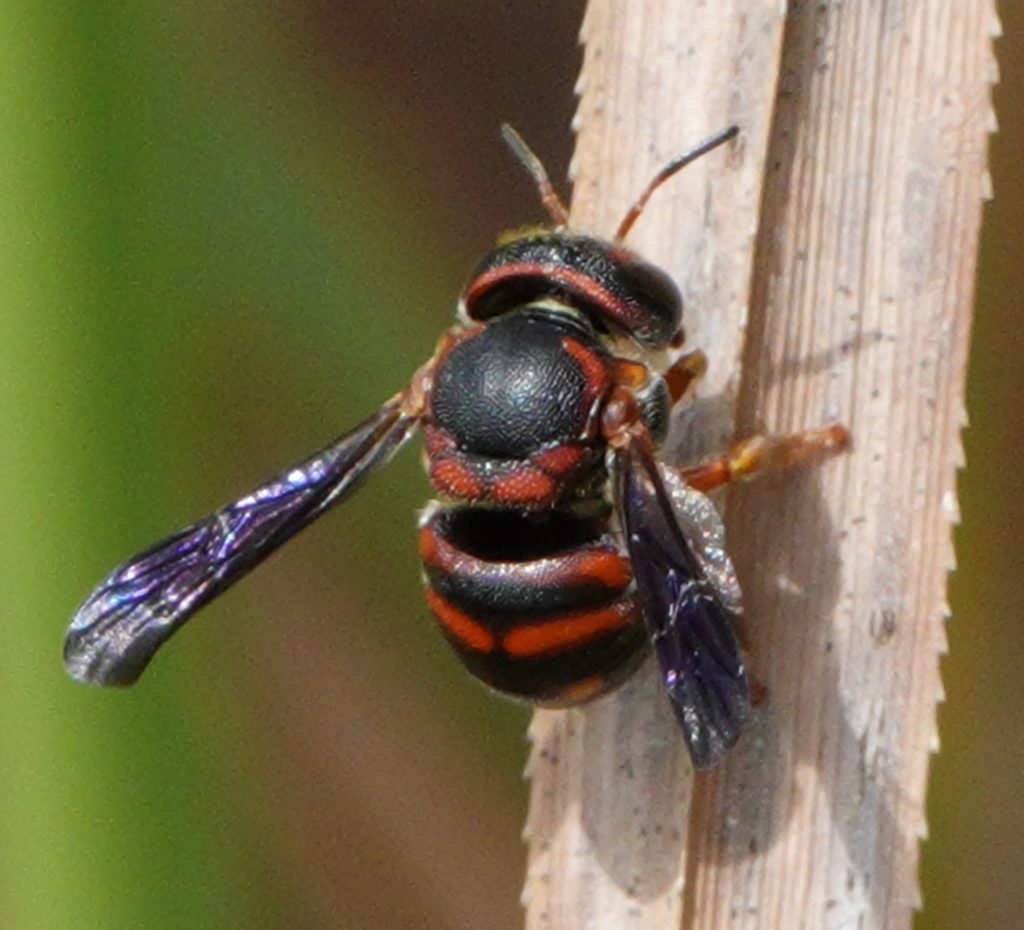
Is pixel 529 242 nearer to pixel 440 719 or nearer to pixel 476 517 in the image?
pixel 476 517

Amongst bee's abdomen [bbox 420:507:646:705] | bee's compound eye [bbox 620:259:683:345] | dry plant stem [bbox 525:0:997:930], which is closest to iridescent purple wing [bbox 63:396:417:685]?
bee's abdomen [bbox 420:507:646:705]

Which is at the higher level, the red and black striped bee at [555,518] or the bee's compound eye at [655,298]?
the bee's compound eye at [655,298]

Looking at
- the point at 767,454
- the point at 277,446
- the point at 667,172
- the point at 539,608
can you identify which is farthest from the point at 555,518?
the point at 277,446

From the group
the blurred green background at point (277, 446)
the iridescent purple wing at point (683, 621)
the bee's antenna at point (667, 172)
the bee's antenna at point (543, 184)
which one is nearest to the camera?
the iridescent purple wing at point (683, 621)

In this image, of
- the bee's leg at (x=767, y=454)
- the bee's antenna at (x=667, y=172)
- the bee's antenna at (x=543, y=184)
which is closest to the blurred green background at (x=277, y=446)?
the bee's antenna at (x=543, y=184)

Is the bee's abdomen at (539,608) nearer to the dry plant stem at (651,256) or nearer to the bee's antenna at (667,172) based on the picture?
the dry plant stem at (651,256)

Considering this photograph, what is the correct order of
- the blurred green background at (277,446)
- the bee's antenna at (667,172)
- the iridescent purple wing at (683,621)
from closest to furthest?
1. the iridescent purple wing at (683,621)
2. the bee's antenna at (667,172)
3. the blurred green background at (277,446)
